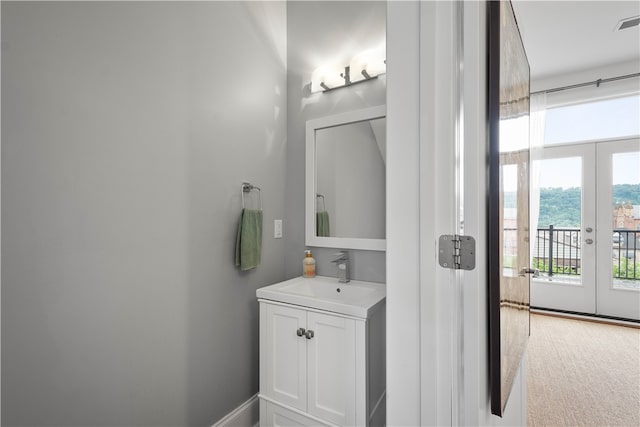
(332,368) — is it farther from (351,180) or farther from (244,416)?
(351,180)

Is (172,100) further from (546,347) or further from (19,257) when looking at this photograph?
(546,347)

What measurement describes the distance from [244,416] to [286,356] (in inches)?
20.2

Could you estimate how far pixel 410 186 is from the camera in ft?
2.73

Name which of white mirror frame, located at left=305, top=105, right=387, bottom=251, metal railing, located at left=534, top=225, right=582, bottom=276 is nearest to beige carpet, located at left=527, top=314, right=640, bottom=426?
metal railing, located at left=534, top=225, right=582, bottom=276

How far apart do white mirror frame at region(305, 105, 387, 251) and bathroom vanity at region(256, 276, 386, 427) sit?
0.33m

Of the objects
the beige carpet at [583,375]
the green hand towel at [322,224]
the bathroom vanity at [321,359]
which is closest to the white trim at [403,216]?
the bathroom vanity at [321,359]

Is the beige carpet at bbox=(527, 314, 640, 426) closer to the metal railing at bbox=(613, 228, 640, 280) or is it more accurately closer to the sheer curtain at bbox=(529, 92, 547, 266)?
the metal railing at bbox=(613, 228, 640, 280)

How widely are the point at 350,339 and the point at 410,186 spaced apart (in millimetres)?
794

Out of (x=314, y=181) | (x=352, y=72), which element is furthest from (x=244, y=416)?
(x=352, y=72)

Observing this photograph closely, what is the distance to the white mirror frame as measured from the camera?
5.91 ft

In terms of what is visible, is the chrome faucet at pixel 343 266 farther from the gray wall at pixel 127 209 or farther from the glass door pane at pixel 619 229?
the glass door pane at pixel 619 229

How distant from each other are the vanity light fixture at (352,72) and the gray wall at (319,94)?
1.4 inches

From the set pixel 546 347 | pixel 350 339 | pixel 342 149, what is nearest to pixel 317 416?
pixel 350 339

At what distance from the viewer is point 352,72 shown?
1831 millimetres
